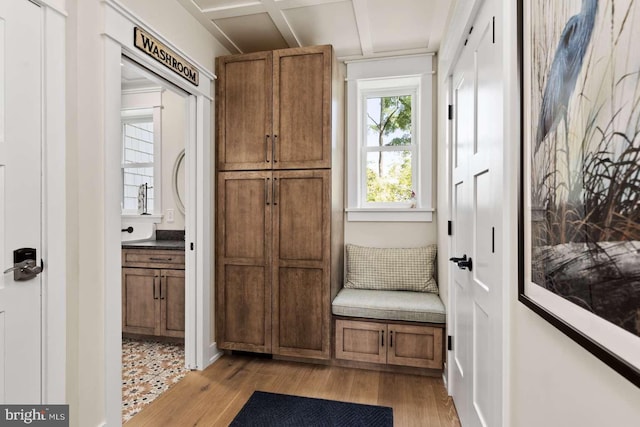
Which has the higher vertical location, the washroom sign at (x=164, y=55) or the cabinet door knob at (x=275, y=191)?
the washroom sign at (x=164, y=55)

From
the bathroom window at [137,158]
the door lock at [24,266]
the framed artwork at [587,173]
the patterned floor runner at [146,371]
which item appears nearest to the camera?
the framed artwork at [587,173]

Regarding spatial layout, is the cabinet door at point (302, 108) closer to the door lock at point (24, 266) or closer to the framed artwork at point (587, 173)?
the door lock at point (24, 266)

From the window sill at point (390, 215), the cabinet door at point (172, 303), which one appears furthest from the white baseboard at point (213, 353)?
the window sill at point (390, 215)

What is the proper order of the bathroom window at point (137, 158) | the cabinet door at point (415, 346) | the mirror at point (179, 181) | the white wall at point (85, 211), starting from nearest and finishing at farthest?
the white wall at point (85, 211) < the cabinet door at point (415, 346) < the mirror at point (179, 181) < the bathroom window at point (137, 158)

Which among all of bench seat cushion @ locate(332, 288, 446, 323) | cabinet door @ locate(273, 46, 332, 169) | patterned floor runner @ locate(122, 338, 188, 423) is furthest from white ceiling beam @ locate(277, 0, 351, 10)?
patterned floor runner @ locate(122, 338, 188, 423)

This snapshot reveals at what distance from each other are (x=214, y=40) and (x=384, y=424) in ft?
10.2

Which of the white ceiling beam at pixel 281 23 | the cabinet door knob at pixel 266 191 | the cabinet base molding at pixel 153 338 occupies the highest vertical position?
the white ceiling beam at pixel 281 23

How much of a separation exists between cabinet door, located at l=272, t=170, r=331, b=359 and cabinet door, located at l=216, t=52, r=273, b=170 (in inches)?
12.3

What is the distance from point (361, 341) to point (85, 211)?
6.69 ft

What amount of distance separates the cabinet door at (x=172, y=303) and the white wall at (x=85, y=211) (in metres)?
1.24

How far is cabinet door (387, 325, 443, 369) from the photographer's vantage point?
247 centimetres

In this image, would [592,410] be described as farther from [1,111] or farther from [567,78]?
[1,111]

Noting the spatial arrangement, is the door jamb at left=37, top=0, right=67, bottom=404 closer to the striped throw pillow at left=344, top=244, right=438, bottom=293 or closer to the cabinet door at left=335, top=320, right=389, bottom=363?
the cabinet door at left=335, top=320, right=389, bottom=363

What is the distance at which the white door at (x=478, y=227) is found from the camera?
4.16ft
